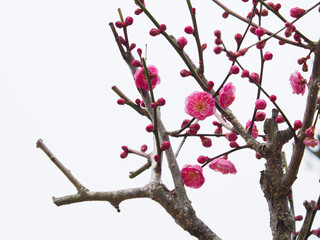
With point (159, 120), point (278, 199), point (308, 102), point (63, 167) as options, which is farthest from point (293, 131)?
point (63, 167)

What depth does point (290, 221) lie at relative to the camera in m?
0.90

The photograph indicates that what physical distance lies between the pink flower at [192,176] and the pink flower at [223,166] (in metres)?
0.06

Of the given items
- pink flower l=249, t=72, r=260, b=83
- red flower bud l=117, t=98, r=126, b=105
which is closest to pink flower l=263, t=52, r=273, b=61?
pink flower l=249, t=72, r=260, b=83

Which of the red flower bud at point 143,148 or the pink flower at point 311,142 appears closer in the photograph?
the pink flower at point 311,142

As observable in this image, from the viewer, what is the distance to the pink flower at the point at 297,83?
954 millimetres

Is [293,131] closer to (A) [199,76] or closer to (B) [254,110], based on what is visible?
(B) [254,110]

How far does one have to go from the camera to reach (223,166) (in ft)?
3.34

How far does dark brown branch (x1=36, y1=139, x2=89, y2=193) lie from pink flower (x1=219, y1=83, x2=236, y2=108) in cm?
39

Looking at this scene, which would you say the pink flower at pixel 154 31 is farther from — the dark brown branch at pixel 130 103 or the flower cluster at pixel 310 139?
the flower cluster at pixel 310 139

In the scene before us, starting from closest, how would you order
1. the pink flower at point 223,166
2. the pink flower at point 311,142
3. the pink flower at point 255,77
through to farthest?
1. the pink flower at point 311,142
2. the pink flower at point 255,77
3. the pink flower at point 223,166

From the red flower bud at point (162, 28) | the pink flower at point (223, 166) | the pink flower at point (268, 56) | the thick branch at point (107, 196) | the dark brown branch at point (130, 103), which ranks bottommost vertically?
the thick branch at point (107, 196)

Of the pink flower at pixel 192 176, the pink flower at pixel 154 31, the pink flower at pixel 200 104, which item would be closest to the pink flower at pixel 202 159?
the pink flower at pixel 192 176

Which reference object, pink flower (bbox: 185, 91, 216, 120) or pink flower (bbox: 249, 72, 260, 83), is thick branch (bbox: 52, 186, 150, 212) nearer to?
pink flower (bbox: 185, 91, 216, 120)

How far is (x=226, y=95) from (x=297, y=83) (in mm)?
183
